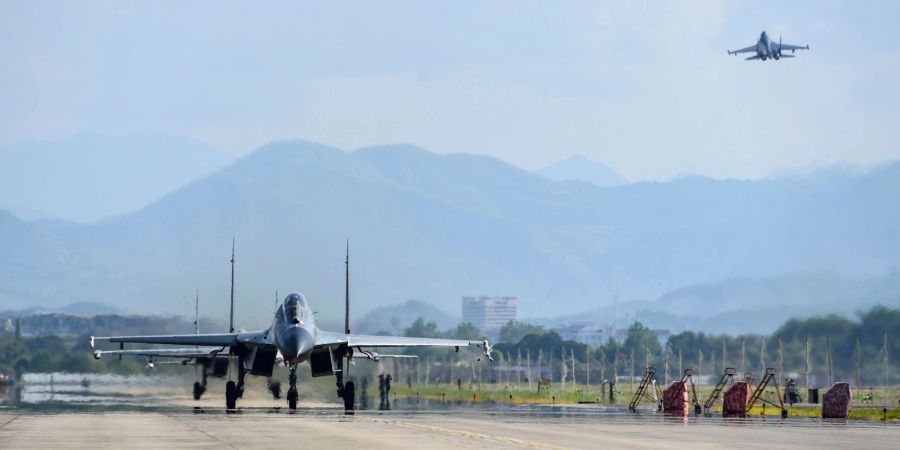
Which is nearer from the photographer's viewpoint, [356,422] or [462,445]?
[462,445]

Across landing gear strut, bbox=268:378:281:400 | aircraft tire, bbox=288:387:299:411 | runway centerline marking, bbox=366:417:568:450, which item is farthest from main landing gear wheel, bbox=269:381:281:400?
runway centerline marking, bbox=366:417:568:450

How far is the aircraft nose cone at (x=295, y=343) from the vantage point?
53688 mm

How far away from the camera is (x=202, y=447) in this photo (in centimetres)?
3156

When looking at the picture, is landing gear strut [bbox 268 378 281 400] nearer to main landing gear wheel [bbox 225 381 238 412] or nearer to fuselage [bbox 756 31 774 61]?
main landing gear wheel [bbox 225 381 238 412]

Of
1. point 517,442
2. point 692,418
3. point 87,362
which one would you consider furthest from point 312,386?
point 517,442

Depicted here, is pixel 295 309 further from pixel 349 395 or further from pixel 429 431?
pixel 429 431

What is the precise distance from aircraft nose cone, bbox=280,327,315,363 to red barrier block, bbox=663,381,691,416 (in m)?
12.8

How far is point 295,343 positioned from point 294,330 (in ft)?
1.62

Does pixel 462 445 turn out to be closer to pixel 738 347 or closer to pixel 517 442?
pixel 517 442

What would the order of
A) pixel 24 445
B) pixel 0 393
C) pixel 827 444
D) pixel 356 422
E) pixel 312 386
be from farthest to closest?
1. pixel 0 393
2. pixel 312 386
3. pixel 356 422
4. pixel 827 444
5. pixel 24 445

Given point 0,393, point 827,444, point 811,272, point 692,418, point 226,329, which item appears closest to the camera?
point 827,444

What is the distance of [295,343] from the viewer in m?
53.7

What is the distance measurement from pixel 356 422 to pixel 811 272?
116 meters

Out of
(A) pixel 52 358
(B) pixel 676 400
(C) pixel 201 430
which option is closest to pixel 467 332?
(A) pixel 52 358
